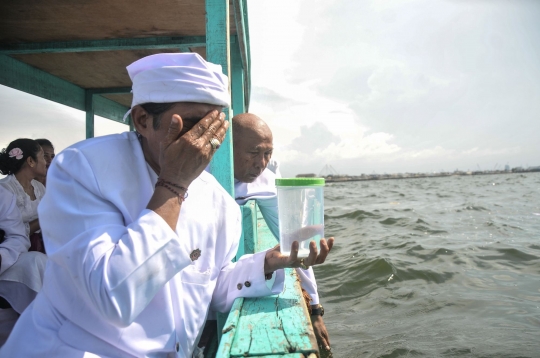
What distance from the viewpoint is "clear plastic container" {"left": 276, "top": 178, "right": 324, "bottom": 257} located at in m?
1.69

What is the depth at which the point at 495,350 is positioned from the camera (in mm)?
4000

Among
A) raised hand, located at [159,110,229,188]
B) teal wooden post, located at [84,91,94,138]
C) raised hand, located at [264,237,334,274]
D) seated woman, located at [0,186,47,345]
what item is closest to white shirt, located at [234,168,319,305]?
raised hand, located at [264,237,334,274]

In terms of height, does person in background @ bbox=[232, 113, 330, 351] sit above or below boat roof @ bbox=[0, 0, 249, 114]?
below

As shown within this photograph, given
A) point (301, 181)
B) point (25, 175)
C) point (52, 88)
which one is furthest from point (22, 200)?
point (301, 181)

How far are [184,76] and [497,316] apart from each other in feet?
16.3

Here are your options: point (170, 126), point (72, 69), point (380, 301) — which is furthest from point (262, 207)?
point (72, 69)

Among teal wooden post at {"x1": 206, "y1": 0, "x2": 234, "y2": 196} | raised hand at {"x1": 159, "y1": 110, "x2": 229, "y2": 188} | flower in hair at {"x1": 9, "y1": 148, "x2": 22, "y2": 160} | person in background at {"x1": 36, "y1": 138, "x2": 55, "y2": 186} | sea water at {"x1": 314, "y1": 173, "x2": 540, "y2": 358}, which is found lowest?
sea water at {"x1": 314, "y1": 173, "x2": 540, "y2": 358}

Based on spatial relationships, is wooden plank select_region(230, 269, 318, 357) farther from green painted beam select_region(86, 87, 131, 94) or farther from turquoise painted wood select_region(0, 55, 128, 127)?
green painted beam select_region(86, 87, 131, 94)

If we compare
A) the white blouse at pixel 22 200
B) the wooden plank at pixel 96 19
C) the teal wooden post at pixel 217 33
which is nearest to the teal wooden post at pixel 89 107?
the wooden plank at pixel 96 19

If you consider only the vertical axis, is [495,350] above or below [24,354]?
below

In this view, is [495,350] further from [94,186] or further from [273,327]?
[94,186]

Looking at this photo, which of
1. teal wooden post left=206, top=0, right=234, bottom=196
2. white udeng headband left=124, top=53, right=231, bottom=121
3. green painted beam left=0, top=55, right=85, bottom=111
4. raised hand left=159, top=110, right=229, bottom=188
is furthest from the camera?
green painted beam left=0, top=55, right=85, bottom=111

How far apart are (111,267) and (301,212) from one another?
798 millimetres

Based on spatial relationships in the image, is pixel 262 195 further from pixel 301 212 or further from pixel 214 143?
pixel 214 143
